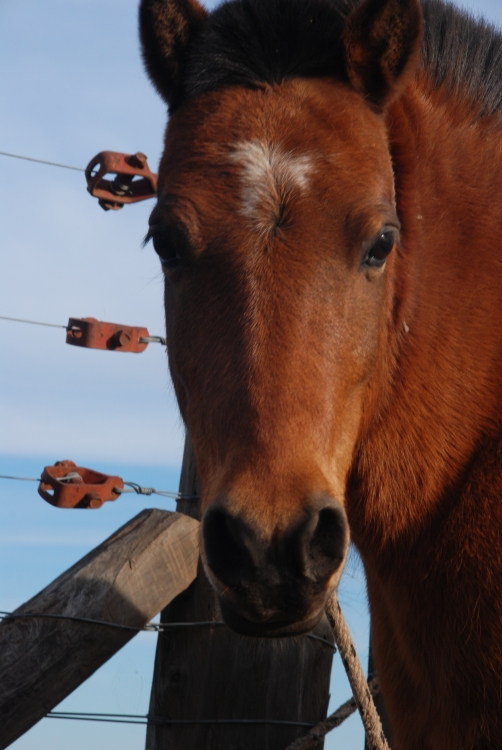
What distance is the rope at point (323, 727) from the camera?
3.00 meters

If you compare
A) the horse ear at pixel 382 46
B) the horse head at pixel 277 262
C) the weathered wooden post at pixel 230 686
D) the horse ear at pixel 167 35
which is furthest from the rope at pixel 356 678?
the horse ear at pixel 167 35

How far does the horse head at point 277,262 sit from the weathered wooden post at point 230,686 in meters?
1.19

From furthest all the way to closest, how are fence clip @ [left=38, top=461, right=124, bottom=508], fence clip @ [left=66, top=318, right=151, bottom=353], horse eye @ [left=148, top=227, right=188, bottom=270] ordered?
fence clip @ [left=66, top=318, right=151, bottom=353], fence clip @ [left=38, top=461, right=124, bottom=508], horse eye @ [left=148, top=227, right=188, bottom=270]

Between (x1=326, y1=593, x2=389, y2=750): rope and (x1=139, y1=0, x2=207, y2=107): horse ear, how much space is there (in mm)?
1942

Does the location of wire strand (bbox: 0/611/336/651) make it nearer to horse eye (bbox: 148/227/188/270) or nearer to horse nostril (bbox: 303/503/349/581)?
horse nostril (bbox: 303/503/349/581)

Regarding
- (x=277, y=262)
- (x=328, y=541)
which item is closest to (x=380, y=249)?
(x=277, y=262)

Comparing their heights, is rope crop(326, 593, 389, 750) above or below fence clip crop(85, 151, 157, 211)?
below

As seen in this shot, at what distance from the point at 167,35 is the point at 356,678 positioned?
2.40m

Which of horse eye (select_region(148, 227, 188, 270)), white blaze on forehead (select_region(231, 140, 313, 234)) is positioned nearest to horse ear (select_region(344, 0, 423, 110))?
white blaze on forehead (select_region(231, 140, 313, 234))

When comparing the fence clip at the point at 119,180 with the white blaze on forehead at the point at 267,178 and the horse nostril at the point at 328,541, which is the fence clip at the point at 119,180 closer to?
the white blaze on forehead at the point at 267,178

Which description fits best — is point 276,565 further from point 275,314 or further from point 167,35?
point 167,35

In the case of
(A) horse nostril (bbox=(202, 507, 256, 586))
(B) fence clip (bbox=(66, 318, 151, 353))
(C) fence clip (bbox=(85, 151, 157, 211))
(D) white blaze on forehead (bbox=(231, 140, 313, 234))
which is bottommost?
(B) fence clip (bbox=(66, 318, 151, 353))

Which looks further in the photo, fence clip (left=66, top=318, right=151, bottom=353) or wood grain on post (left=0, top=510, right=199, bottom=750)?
fence clip (left=66, top=318, right=151, bottom=353)

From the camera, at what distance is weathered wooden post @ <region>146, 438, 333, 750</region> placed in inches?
121
